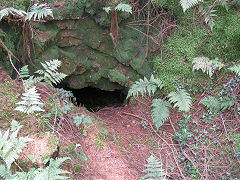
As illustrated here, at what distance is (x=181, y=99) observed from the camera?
4.25 metres

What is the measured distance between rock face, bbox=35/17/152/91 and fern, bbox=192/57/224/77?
1106 millimetres

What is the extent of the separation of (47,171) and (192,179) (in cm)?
231

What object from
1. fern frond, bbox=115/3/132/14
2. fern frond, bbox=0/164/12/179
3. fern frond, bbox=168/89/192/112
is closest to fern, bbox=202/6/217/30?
fern frond, bbox=168/89/192/112

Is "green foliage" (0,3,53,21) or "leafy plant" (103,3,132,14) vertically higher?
"leafy plant" (103,3,132,14)

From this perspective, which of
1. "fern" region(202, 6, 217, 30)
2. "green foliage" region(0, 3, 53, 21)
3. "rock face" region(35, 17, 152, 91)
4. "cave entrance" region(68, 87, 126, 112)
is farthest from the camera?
"cave entrance" region(68, 87, 126, 112)

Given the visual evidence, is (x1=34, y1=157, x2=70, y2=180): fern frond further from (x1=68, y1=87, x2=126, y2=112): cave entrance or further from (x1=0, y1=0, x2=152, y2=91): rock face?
(x1=68, y1=87, x2=126, y2=112): cave entrance

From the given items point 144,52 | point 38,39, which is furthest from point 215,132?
point 38,39

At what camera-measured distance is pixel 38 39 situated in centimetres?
464

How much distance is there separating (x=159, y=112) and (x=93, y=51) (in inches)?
90.4

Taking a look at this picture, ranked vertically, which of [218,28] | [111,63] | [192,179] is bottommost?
[192,179]

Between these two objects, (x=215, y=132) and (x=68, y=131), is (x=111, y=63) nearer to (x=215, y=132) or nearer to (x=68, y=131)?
(x=68, y=131)

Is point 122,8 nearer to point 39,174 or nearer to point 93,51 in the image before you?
point 93,51

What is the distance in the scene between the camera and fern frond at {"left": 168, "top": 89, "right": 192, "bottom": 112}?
13.5 ft

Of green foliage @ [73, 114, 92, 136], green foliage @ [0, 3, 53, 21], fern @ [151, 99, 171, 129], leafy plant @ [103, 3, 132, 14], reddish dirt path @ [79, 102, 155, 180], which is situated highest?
leafy plant @ [103, 3, 132, 14]
